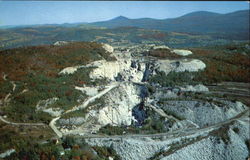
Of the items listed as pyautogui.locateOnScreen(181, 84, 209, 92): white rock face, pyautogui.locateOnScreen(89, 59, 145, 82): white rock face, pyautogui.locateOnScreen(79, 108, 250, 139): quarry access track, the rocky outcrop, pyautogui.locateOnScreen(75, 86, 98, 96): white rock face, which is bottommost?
pyautogui.locateOnScreen(79, 108, 250, 139): quarry access track

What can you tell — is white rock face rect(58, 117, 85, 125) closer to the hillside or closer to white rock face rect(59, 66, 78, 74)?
the hillside

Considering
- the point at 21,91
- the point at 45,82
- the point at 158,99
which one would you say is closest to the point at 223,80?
the point at 158,99

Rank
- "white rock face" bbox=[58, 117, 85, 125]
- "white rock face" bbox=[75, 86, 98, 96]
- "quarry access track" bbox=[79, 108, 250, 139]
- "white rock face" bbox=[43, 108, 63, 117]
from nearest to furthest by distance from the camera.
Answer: "quarry access track" bbox=[79, 108, 250, 139], "white rock face" bbox=[58, 117, 85, 125], "white rock face" bbox=[43, 108, 63, 117], "white rock face" bbox=[75, 86, 98, 96]

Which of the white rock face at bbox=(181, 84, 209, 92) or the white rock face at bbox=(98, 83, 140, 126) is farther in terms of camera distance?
the white rock face at bbox=(181, 84, 209, 92)

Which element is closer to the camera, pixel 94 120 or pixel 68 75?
pixel 94 120

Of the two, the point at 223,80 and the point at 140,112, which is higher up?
the point at 223,80

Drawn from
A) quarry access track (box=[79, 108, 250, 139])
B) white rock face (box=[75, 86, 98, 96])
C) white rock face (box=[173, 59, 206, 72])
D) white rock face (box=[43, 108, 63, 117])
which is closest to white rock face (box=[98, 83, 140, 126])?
white rock face (box=[75, 86, 98, 96])

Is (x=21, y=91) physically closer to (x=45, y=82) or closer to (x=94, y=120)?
(x=45, y=82)

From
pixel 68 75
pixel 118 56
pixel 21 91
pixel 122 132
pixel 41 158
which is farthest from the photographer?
pixel 118 56
